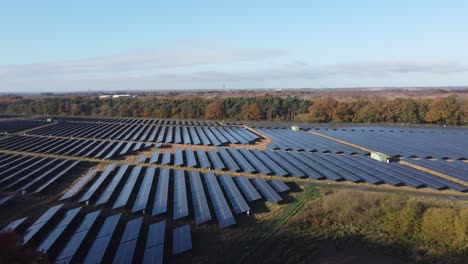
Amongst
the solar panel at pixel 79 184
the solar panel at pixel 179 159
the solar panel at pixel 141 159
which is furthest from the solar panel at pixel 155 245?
the solar panel at pixel 141 159

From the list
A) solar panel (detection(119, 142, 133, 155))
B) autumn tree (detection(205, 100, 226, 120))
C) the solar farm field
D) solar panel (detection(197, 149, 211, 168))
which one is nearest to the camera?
the solar farm field

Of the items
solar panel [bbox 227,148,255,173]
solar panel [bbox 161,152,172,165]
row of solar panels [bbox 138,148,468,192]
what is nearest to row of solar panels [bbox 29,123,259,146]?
solar panel [bbox 227,148,255,173]

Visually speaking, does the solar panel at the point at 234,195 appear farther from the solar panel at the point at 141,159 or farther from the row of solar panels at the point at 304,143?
the row of solar panels at the point at 304,143

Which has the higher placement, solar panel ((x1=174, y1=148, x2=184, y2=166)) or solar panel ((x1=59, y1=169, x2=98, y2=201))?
solar panel ((x1=174, y1=148, x2=184, y2=166))

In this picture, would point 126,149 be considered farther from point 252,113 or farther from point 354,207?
point 252,113

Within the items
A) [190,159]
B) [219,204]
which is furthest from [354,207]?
[190,159]

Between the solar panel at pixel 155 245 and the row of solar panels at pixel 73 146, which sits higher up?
the row of solar panels at pixel 73 146

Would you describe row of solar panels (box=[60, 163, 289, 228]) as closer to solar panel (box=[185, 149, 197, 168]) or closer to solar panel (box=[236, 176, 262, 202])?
solar panel (box=[236, 176, 262, 202])
